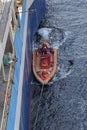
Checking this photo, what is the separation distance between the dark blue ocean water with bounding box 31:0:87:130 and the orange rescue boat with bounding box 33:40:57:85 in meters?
0.73

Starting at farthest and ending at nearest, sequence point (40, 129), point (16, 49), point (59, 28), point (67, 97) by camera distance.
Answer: point (59, 28) < point (67, 97) < point (40, 129) < point (16, 49)

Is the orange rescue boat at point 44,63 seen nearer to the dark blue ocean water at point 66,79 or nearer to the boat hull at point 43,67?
the boat hull at point 43,67

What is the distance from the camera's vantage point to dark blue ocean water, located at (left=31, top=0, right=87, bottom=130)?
22.2 metres

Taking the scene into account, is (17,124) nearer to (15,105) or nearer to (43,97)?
(15,105)

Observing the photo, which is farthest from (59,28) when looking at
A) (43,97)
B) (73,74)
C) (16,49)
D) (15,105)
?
(15,105)

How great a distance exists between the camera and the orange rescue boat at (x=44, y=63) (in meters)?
25.7

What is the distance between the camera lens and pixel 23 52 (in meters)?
21.8

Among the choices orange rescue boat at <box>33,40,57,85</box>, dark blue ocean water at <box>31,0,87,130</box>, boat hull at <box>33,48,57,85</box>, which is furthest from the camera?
orange rescue boat at <box>33,40,57,85</box>

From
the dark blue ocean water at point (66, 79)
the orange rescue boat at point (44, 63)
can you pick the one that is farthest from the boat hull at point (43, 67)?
the dark blue ocean water at point (66, 79)

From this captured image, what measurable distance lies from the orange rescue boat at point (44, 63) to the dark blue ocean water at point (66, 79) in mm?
727

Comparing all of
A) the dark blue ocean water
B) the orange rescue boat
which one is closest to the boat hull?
the orange rescue boat

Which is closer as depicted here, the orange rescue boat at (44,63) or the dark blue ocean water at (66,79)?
the dark blue ocean water at (66,79)

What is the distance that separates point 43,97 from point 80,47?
9.06 meters

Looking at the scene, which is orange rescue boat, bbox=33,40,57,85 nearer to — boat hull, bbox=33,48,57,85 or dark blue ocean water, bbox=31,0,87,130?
boat hull, bbox=33,48,57,85
